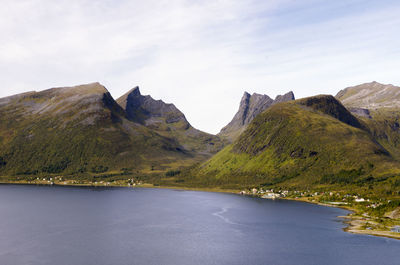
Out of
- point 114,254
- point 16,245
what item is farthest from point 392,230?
point 16,245

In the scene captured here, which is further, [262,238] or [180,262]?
[262,238]

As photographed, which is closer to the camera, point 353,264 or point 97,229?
point 353,264

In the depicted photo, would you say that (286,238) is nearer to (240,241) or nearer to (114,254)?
(240,241)

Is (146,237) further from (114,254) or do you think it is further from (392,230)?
(392,230)

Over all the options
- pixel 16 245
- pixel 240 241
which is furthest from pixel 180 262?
pixel 16 245

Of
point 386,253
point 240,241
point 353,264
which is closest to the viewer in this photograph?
point 353,264

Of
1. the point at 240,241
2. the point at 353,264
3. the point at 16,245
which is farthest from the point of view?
the point at 240,241

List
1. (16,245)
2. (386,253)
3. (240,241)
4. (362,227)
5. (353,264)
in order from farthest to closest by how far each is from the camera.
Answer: (362,227) → (240,241) → (16,245) → (386,253) → (353,264)

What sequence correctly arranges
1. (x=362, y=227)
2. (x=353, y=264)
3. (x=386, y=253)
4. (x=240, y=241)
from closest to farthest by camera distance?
(x=353, y=264) < (x=386, y=253) < (x=240, y=241) < (x=362, y=227)
